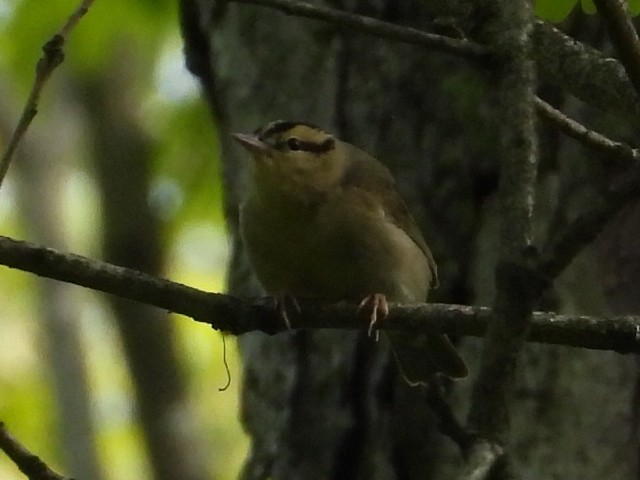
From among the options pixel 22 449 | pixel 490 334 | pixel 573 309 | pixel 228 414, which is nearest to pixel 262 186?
pixel 573 309

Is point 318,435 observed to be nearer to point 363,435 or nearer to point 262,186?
point 363,435

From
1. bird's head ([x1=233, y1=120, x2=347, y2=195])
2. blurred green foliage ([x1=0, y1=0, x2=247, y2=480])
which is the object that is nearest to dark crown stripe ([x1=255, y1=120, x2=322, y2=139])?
bird's head ([x1=233, y1=120, x2=347, y2=195])

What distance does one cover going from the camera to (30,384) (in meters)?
7.09

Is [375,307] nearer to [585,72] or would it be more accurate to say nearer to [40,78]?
[585,72]

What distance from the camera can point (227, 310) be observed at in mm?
2135

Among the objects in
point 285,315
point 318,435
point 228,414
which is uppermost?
point 285,315

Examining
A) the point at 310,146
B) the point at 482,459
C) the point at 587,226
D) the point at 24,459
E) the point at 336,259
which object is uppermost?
the point at 587,226

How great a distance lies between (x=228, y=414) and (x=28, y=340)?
145 centimetres

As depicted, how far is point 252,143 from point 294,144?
0.17m

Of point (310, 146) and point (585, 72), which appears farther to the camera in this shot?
point (310, 146)

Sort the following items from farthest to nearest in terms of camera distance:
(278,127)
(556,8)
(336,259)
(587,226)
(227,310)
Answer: (278,127)
(336,259)
(556,8)
(227,310)
(587,226)

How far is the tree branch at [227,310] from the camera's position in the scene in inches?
76.7

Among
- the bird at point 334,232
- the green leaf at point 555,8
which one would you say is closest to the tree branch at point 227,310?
the green leaf at point 555,8

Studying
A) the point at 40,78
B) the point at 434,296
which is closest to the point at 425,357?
the point at 434,296
